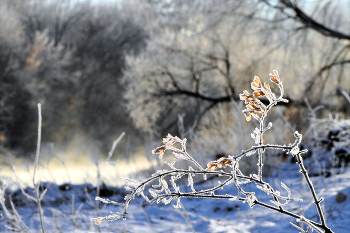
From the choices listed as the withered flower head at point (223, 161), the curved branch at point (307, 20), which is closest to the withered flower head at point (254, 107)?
the withered flower head at point (223, 161)

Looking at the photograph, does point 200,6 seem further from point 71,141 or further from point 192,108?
point 71,141

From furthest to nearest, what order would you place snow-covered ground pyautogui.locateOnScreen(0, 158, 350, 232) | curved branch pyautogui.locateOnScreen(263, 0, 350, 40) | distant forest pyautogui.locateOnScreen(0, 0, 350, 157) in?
1. distant forest pyautogui.locateOnScreen(0, 0, 350, 157)
2. curved branch pyautogui.locateOnScreen(263, 0, 350, 40)
3. snow-covered ground pyautogui.locateOnScreen(0, 158, 350, 232)

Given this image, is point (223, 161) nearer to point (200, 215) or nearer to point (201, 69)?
point (200, 215)

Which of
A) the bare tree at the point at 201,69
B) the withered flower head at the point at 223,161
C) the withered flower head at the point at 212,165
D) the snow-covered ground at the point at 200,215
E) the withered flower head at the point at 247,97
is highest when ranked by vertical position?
the bare tree at the point at 201,69

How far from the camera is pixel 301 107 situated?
22.8 feet

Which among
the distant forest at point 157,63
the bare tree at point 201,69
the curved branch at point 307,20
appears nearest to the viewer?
→ the curved branch at point 307,20

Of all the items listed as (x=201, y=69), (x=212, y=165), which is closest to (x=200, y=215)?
(x=212, y=165)

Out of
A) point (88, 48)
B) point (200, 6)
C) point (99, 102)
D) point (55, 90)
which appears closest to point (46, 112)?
point (55, 90)

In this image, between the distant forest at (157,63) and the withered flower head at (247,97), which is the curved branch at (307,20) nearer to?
the distant forest at (157,63)

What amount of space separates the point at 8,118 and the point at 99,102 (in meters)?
4.76

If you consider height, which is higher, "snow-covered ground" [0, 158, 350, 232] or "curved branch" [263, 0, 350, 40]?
"curved branch" [263, 0, 350, 40]

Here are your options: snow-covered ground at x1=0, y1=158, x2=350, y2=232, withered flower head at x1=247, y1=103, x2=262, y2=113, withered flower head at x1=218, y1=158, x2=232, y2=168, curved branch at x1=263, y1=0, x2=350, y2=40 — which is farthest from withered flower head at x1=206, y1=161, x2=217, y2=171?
curved branch at x1=263, y1=0, x2=350, y2=40

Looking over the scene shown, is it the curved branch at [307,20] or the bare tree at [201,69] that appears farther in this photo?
the bare tree at [201,69]

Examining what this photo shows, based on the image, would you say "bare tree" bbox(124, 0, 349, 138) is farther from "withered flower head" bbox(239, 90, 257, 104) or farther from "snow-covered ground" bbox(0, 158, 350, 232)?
"withered flower head" bbox(239, 90, 257, 104)
